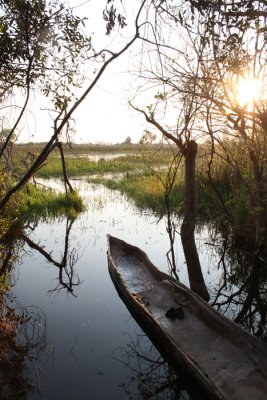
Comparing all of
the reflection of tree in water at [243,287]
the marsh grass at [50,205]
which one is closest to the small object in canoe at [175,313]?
the reflection of tree in water at [243,287]

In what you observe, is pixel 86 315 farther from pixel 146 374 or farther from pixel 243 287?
pixel 243 287

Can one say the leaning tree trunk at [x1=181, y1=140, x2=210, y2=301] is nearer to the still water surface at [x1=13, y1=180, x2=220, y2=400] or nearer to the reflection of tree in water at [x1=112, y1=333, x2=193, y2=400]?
the still water surface at [x1=13, y1=180, x2=220, y2=400]

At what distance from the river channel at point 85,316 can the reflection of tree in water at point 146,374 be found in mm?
11

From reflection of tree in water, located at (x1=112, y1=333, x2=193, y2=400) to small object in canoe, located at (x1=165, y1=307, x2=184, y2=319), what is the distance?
1.53ft

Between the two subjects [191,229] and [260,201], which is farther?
[260,201]

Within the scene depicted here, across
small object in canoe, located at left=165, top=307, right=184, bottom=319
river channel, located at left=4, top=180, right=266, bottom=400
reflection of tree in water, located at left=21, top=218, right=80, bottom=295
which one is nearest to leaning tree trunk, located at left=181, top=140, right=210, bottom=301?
river channel, located at left=4, top=180, right=266, bottom=400

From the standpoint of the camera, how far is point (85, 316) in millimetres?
5820

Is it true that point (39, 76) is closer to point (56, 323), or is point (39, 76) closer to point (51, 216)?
point (56, 323)

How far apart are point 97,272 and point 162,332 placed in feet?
11.6

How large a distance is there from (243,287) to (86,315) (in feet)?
9.81

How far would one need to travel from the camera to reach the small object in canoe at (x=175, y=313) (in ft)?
16.1

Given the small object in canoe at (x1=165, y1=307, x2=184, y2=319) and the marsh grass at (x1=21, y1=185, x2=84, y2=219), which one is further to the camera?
the marsh grass at (x1=21, y1=185, x2=84, y2=219)

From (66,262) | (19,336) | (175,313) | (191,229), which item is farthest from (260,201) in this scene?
(19,336)

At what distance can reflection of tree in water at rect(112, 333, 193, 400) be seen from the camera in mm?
3949
